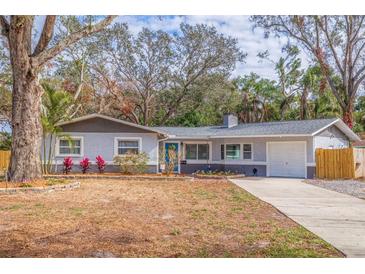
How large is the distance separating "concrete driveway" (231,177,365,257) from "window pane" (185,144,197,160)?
882 cm

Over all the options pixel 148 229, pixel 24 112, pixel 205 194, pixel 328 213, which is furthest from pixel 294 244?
pixel 24 112

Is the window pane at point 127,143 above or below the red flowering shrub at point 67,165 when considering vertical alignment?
above

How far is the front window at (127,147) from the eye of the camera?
57.8ft

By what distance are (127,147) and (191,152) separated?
14.0 ft

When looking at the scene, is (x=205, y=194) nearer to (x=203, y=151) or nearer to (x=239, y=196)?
(x=239, y=196)

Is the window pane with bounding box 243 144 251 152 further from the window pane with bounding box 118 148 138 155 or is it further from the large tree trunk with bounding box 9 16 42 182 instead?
the large tree trunk with bounding box 9 16 42 182

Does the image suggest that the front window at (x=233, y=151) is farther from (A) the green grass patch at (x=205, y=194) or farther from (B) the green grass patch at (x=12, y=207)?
(B) the green grass patch at (x=12, y=207)

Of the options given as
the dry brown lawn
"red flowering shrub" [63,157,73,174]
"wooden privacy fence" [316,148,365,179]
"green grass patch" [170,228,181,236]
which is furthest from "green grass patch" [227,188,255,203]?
"red flowering shrub" [63,157,73,174]

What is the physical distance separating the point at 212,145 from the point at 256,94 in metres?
9.84

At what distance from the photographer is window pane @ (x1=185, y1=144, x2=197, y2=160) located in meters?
20.4

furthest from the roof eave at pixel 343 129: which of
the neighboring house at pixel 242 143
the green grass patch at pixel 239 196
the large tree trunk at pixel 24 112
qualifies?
the large tree trunk at pixel 24 112

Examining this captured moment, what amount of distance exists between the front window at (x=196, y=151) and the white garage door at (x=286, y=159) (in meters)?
3.75

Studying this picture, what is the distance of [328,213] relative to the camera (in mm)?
7605
